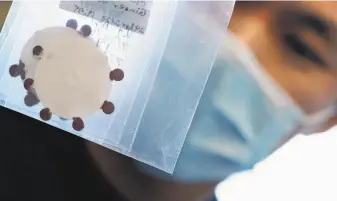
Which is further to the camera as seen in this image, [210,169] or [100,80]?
[210,169]

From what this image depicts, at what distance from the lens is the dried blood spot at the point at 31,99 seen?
59 cm

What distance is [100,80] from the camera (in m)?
0.58

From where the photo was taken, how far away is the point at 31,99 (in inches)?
23.3

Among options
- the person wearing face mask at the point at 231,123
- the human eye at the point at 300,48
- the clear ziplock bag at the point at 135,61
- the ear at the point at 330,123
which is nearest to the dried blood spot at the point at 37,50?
the clear ziplock bag at the point at 135,61

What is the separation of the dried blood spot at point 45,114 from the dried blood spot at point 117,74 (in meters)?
0.08

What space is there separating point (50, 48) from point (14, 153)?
0.83 ft

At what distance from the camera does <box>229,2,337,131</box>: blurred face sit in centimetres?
62

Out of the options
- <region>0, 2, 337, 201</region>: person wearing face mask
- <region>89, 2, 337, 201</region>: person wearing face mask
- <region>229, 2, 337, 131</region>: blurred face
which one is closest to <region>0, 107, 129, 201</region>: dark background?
<region>0, 2, 337, 201</region>: person wearing face mask

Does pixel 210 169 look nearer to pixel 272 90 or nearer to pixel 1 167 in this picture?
pixel 272 90

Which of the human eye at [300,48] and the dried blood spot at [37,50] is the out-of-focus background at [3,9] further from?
the human eye at [300,48]

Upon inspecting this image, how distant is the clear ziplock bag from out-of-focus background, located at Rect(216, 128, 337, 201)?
39 centimetres

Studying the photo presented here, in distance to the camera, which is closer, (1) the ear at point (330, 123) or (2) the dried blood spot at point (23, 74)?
(2) the dried blood spot at point (23, 74)

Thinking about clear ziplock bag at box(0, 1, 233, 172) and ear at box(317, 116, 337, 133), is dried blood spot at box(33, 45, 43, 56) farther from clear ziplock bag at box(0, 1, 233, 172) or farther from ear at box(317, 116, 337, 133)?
ear at box(317, 116, 337, 133)

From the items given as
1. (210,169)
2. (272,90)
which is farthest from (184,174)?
(272,90)
